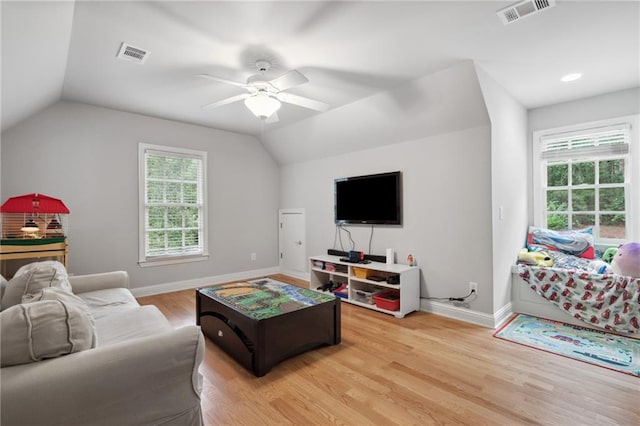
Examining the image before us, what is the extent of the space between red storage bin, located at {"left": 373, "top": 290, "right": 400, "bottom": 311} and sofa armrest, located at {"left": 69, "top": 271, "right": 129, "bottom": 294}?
269cm

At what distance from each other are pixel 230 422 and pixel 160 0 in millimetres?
2609

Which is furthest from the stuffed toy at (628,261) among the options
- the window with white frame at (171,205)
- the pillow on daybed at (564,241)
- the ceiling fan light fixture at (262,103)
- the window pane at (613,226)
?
the window with white frame at (171,205)

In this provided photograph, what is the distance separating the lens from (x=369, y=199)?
420cm

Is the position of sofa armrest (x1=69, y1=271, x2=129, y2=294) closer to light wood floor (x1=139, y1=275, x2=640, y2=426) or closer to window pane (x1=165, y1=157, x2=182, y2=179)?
light wood floor (x1=139, y1=275, x2=640, y2=426)

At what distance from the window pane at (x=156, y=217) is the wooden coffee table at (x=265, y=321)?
196cm

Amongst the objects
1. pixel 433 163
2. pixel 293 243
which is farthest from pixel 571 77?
pixel 293 243

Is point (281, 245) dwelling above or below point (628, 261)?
below

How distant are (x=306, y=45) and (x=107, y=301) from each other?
8.74 ft

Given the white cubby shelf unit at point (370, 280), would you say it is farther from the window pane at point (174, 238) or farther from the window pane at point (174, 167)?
the window pane at point (174, 167)

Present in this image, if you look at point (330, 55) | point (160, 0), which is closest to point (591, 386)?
point (330, 55)

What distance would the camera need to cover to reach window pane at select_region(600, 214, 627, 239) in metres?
3.46

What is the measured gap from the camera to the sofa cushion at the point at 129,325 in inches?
73.3

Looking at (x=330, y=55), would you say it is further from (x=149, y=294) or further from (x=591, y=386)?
(x=149, y=294)

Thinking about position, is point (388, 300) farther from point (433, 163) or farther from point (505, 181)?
point (505, 181)
